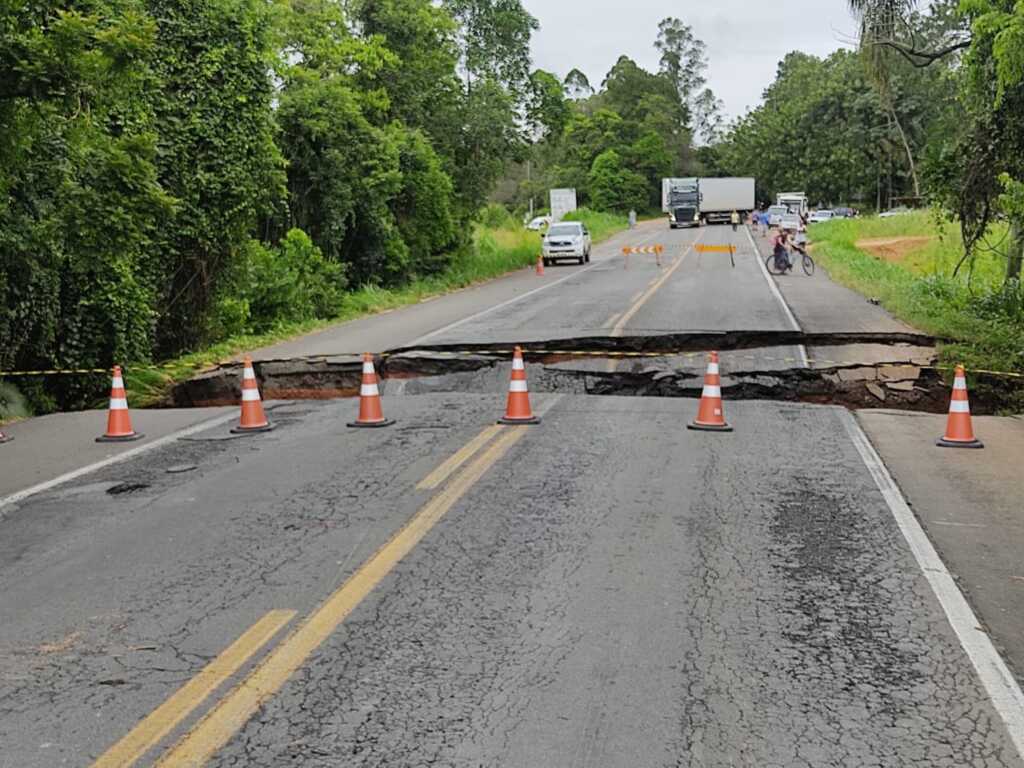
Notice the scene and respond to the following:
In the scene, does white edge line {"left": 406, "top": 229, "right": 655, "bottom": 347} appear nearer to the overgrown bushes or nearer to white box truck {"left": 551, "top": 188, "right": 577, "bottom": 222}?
the overgrown bushes

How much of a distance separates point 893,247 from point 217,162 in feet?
110

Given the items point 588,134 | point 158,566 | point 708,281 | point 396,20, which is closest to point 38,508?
point 158,566

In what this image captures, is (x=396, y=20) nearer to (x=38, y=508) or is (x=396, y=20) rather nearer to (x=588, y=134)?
(x=38, y=508)

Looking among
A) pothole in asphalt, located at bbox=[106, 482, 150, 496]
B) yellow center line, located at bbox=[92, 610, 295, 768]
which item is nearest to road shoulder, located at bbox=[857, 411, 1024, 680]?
yellow center line, located at bbox=[92, 610, 295, 768]

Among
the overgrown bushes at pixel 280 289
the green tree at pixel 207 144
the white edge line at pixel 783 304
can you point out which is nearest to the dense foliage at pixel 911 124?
the white edge line at pixel 783 304

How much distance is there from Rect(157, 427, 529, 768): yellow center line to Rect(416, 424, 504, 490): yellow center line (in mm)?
297

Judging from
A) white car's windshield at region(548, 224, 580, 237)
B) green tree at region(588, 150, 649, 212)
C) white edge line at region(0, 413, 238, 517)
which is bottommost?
white edge line at region(0, 413, 238, 517)

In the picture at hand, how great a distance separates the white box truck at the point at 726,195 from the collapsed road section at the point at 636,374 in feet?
222

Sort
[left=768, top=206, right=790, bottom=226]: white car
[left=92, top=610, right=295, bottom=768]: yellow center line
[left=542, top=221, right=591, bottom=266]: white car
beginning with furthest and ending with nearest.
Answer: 1. [left=768, top=206, right=790, bottom=226]: white car
2. [left=542, top=221, right=591, bottom=266]: white car
3. [left=92, top=610, right=295, bottom=768]: yellow center line

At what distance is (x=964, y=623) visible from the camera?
5043 millimetres

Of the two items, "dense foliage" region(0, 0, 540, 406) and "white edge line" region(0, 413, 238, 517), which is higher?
"dense foliage" region(0, 0, 540, 406)

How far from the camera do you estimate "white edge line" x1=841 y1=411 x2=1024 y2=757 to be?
4109mm

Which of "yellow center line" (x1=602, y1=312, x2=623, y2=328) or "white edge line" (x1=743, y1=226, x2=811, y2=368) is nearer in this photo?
"white edge line" (x1=743, y1=226, x2=811, y2=368)

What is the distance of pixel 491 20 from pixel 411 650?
125ft
